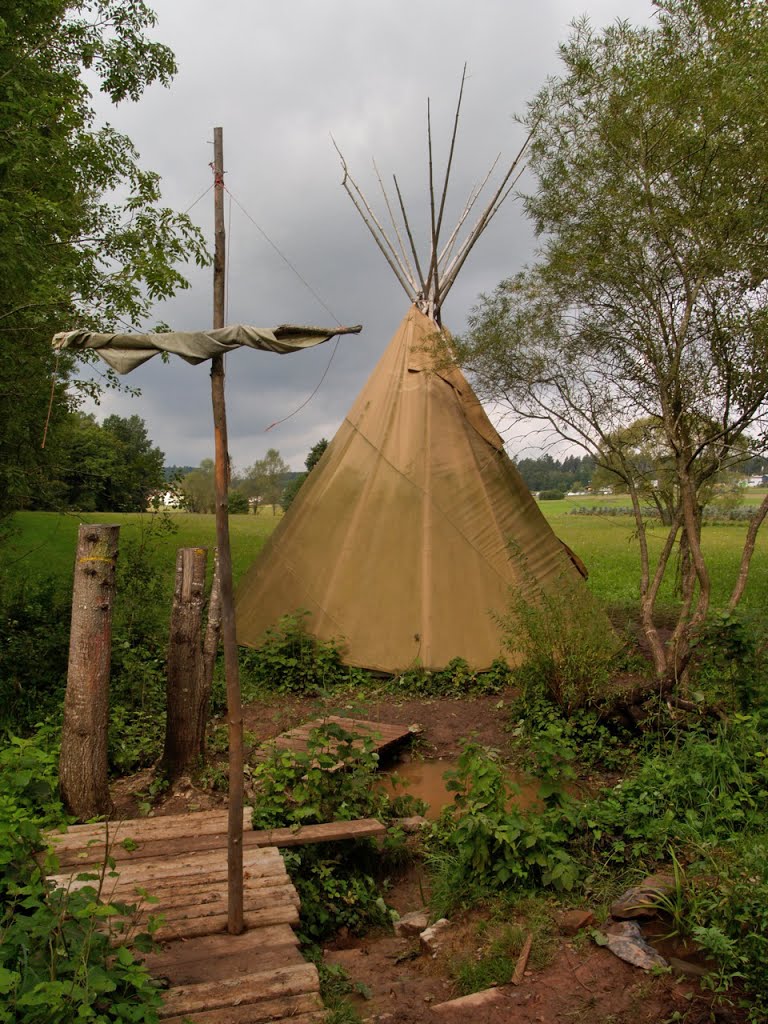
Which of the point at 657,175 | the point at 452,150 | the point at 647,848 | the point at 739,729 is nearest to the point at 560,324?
the point at 657,175

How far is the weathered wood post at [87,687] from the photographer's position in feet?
13.2

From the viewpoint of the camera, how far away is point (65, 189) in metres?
6.12

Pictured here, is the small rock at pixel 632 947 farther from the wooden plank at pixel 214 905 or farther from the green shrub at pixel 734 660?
the green shrub at pixel 734 660

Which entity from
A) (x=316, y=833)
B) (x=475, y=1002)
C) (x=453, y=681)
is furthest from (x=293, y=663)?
(x=475, y=1002)

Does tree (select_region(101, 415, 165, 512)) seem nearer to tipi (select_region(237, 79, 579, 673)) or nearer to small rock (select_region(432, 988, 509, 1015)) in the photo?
tipi (select_region(237, 79, 579, 673))

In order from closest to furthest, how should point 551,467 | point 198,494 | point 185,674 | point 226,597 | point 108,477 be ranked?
point 226,597 → point 185,674 → point 108,477 → point 198,494 → point 551,467

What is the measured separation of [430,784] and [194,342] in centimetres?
350

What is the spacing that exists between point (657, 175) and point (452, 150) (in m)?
2.98

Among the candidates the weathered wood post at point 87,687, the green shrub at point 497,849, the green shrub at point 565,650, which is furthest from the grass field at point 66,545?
the green shrub at point 497,849

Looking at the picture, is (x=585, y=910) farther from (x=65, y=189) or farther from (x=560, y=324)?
(x=65, y=189)

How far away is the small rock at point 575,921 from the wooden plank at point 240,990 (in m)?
1.11

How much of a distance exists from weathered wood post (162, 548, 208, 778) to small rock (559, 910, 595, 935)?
2.43m

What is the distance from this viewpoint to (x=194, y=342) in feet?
9.88

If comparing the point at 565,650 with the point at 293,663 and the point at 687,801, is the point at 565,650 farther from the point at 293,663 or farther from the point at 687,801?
the point at 293,663
